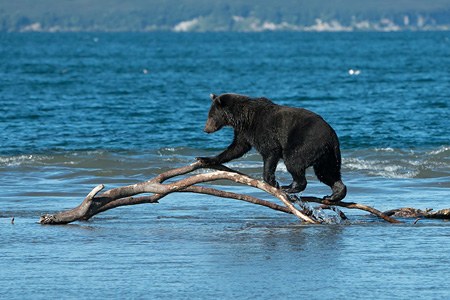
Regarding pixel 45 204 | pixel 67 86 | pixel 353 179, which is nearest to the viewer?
pixel 45 204

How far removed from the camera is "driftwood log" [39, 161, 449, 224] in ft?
34.0

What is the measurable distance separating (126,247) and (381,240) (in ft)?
7.28

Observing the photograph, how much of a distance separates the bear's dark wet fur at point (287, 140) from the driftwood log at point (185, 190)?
264 mm

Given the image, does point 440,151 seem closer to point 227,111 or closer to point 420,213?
point 420,213

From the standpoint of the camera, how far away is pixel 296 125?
431 inches

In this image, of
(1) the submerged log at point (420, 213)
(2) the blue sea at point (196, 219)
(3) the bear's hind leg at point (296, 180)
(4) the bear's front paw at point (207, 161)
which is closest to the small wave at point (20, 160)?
(2) the blue sea at point (196, 219)

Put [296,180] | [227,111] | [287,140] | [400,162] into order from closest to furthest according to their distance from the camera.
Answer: [287,140] → [296,180] → [227,111] → [400,162]

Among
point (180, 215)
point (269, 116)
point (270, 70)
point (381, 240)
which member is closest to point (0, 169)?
point (180, 215)

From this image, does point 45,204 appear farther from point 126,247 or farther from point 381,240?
point 381,240

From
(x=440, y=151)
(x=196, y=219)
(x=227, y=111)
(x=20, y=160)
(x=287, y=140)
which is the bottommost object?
(x=440, y=151)

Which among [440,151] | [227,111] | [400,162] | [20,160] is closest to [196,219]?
[227,111]

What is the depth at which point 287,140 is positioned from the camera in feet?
36.1

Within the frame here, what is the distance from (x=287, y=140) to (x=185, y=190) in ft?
3.81

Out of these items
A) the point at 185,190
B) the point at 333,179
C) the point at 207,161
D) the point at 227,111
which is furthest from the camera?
the point at 227,111
